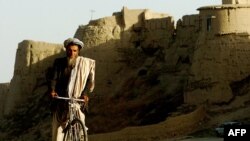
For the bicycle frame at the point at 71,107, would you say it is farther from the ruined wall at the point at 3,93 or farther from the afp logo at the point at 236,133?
the ruined wall at the point at 3,93

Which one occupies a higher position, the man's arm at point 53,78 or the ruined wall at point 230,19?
the ruined wall at point 230,19

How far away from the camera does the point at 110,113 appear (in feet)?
150

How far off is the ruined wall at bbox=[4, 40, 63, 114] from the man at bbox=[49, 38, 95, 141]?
39.3 metres

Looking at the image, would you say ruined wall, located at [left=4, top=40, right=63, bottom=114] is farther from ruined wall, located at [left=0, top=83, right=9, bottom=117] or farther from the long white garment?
the long white garment

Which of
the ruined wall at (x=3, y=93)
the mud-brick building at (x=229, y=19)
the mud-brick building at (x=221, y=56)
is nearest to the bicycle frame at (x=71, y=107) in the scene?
the mud-brick building at (x=221, y=56)

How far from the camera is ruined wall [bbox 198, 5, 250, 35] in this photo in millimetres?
37250

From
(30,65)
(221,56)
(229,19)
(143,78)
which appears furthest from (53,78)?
(30,65)

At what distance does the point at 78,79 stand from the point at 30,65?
4017 centimetres

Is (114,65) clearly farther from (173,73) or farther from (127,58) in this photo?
(173,73)

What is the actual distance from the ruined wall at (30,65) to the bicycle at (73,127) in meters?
39.4

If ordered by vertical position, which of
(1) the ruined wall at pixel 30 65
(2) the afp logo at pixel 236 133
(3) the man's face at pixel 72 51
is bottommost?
(2) the afp logo at pixel 236 133

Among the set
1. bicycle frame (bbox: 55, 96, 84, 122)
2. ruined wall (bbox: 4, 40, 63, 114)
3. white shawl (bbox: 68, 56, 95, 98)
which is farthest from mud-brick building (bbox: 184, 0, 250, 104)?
bicycle frame (bbox: 55, 96, 84, 122)

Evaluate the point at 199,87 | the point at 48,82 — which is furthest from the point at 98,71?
the point at 48,82

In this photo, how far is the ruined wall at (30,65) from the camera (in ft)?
163
